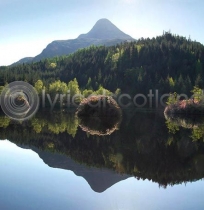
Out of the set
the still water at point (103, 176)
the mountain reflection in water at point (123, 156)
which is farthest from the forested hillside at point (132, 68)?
the still water at point (103, 176)

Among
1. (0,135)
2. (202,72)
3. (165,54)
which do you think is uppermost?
(165,54)

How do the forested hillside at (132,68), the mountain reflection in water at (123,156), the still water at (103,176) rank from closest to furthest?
1. the still water at (103,176)
2. the mountain reflection in water at (123,156)
3. the forested hillside at (132,68)

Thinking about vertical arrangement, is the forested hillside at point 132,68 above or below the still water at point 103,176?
above

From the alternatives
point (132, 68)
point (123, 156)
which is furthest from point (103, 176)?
point (132, 68)

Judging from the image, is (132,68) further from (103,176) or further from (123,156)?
(103,176)

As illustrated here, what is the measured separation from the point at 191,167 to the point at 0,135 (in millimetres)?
17130

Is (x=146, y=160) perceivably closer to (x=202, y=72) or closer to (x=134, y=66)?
(x=202, y=72)

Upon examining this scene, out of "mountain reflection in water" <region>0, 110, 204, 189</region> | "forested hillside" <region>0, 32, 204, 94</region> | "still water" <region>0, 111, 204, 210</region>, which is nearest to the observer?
"still water" <region>0, 111, 204, 210</region>

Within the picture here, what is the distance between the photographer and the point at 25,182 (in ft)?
37.1

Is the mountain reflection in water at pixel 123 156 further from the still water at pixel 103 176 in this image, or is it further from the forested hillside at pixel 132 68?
the forested hillside at pixel 132 68

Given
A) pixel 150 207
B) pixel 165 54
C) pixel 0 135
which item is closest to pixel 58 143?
pixel 0 135

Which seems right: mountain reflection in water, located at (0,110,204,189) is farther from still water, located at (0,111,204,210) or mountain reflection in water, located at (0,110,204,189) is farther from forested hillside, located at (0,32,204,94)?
forested hillside, located at (0,32,204,94)

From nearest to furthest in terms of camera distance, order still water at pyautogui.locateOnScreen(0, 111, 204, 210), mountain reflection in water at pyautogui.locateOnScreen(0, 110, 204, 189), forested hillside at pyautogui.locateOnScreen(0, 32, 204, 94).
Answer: still water at pyautogui.locateOnScreen(0, 111, 204, 210) < mountain reflection in water at pyautogui.locateOnScreen(0, 110, 204, 189) < forested hillside at pyautogui.locateOnScreen(0, 32, 204, 94)

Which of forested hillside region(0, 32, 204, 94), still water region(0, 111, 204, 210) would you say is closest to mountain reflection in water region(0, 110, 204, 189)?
still water region(0, 111, 204, 210)
